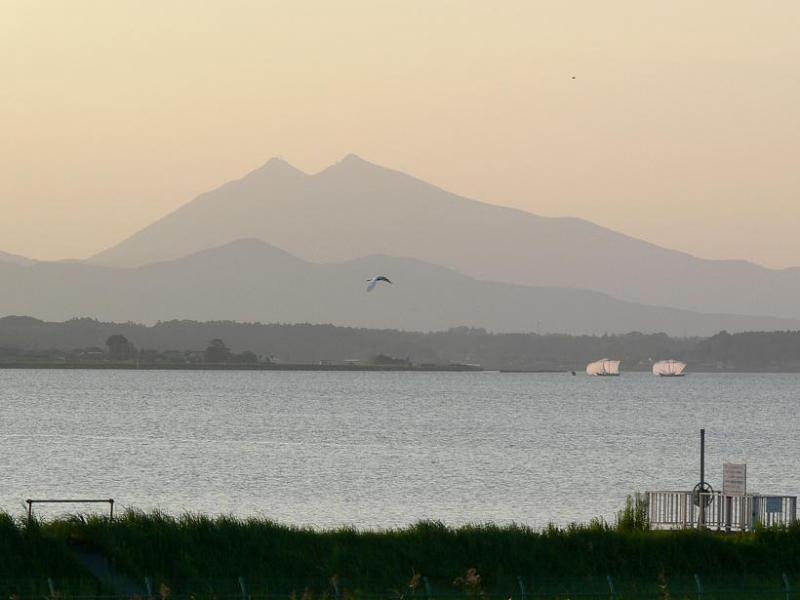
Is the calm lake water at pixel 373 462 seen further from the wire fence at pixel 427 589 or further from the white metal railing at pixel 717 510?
the wire fence at pixel 427 589

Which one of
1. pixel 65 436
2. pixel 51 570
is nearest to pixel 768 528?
pixel 51 570

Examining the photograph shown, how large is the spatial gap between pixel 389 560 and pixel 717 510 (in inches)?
610

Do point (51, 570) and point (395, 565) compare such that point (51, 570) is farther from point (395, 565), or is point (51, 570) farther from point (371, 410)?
point (371, 410)

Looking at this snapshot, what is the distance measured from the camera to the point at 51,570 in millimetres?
33656

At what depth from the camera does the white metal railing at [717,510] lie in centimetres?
4797

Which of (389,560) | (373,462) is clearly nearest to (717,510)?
(389,560)

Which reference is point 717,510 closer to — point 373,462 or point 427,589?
point 427,589

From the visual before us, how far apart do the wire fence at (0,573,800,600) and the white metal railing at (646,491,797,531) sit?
1082 centimetres

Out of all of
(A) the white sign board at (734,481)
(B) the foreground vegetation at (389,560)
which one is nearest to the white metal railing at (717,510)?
(A) the white sign board at (734,481)

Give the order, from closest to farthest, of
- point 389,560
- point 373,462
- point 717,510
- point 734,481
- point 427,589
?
point 427,589 < point 389,560 < point 717,510 < point 734,481 < point 373,462

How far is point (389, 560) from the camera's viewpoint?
37.0 meters

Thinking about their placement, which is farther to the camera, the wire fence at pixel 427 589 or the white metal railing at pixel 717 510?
the white metal railing at pixel 717 510

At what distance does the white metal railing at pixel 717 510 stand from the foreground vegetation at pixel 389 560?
6.67 meters

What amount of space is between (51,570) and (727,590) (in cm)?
1405
